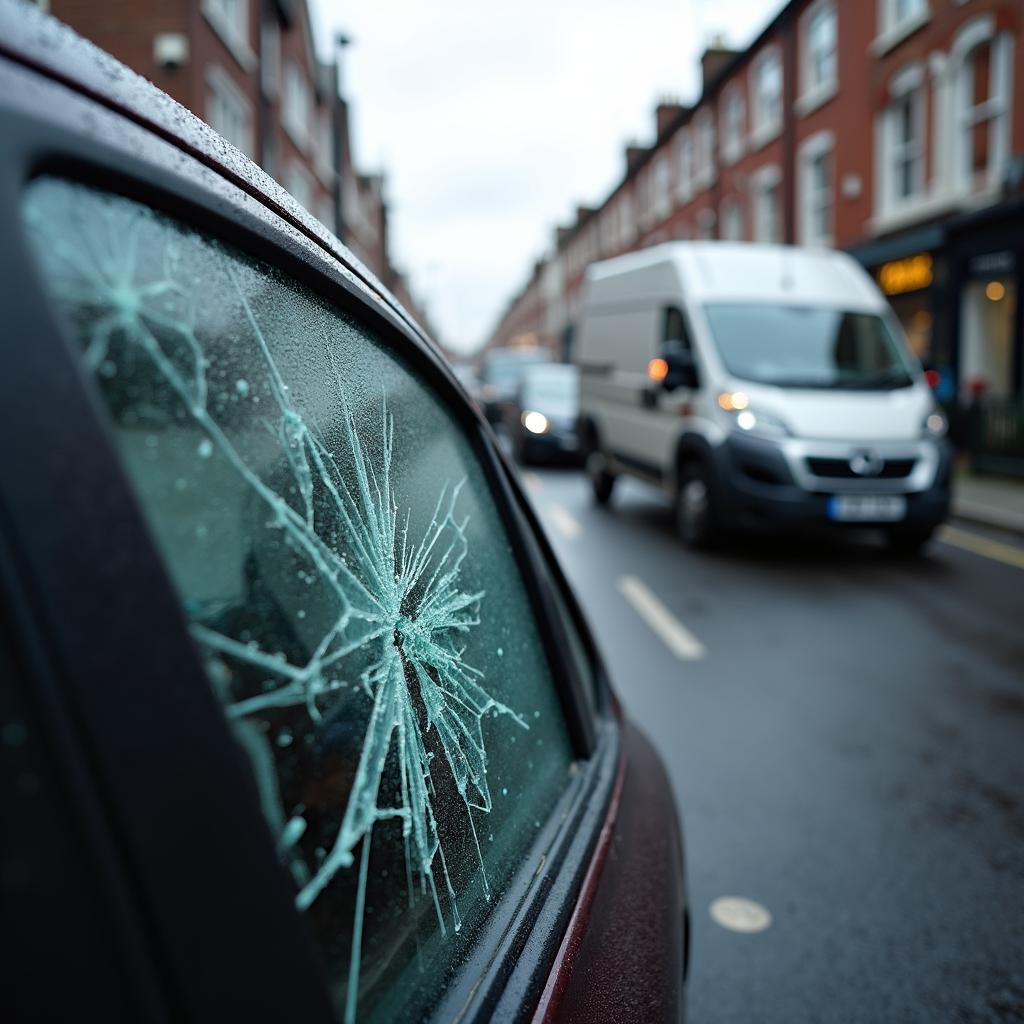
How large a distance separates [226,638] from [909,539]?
8278 millimetres

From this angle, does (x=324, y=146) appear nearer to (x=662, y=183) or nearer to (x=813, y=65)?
(x=662, y=183)

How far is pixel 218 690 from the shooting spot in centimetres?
65

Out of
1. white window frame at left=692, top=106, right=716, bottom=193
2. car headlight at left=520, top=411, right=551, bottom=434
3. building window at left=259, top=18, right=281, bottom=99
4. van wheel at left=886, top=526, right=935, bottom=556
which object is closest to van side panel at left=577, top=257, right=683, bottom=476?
van wheel at left=886, top=526, right=935, bottom=556

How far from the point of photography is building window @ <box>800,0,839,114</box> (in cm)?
2020

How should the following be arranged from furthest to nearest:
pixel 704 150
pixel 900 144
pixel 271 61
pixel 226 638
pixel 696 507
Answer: pixel 704 150 < pixel 271 61 < pixel 900 144 < pixel 696 507 < pixel 226 638

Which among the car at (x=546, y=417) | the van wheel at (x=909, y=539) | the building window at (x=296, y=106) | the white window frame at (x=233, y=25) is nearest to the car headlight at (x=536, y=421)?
the car at (x=546, y=417)

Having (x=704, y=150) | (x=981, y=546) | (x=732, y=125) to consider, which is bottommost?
(x=981, y=546)

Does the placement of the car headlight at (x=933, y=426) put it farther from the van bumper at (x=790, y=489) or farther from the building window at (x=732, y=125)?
the building window at (x=732, y=125)

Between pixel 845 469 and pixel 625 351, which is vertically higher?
pixel 625 351

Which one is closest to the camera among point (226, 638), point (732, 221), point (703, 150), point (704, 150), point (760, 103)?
point (226, 638)

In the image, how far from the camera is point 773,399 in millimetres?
7891

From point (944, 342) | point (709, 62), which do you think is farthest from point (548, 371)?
point (709, 62)

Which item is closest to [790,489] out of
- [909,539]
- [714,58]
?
[909,539]

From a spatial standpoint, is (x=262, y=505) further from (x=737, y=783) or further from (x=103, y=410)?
(x=737, y=783)
